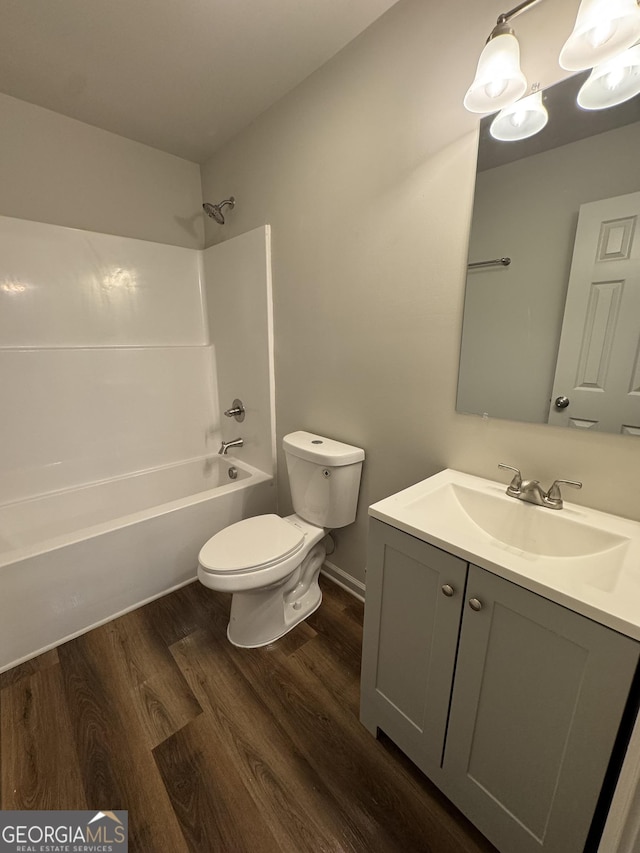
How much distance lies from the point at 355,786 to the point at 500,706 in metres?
0.60

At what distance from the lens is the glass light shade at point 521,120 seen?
3.25ft

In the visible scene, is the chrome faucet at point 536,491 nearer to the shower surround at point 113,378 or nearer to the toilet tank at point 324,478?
the toilet tank at point 324,478

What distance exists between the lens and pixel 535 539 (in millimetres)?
1038

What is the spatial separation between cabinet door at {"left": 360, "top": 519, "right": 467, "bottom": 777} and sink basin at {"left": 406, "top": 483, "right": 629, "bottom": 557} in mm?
131

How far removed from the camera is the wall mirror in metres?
0.92

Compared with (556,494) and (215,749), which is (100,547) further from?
(556,494)

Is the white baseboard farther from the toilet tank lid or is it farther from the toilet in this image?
the toilet tank lid

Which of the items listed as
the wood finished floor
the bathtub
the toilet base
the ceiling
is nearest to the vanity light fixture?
the ceiling

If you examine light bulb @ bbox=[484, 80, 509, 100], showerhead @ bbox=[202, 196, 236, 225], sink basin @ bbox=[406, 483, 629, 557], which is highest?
showerhead @ bbox=[202, 196, 236, 225]

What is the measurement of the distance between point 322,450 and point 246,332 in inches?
39.7

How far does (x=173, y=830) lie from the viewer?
0.96 meters

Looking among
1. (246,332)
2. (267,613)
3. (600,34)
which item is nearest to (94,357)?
(246,332)

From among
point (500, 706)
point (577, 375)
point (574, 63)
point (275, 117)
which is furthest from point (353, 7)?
point (500, 706)

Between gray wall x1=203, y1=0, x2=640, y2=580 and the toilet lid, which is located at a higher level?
gray wall x1=203, y1=0, x2=640, y2=580
